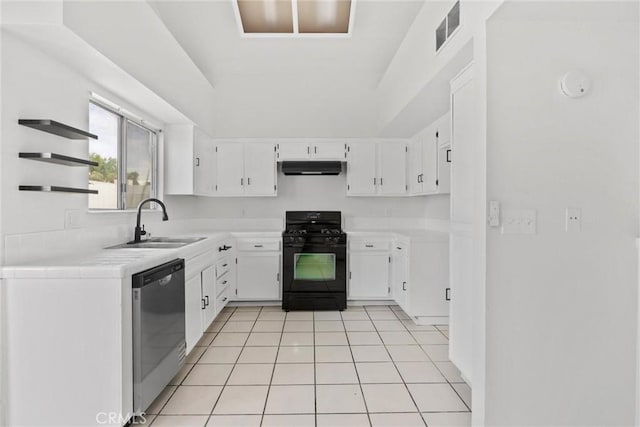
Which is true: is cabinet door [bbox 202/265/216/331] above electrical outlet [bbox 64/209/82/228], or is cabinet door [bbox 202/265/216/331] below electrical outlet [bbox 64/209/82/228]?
below

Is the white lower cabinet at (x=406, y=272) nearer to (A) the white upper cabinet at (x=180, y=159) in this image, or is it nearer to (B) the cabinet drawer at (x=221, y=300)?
(B) the cabinet drawer at (x=221, y=300)

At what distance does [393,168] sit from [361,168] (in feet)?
1.37

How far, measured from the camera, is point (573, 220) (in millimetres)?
1687

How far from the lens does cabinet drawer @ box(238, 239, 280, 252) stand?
13.0 feet

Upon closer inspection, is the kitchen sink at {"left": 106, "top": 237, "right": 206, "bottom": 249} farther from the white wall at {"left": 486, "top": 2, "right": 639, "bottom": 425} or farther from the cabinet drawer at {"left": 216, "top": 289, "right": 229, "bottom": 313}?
the white wall at {"left": 486, "top": 2, "right": 639, "bottom": 425}

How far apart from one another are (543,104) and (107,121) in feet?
9.84

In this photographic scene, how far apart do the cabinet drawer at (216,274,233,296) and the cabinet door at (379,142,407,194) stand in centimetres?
218

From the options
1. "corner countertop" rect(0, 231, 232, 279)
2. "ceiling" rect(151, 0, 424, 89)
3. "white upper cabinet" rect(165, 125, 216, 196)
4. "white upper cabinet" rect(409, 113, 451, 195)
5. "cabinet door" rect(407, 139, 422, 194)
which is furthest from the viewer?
"cabinet door" rect(407, 139, 422, 194)

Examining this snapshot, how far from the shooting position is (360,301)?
409 cm

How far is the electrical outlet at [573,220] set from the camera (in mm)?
1685

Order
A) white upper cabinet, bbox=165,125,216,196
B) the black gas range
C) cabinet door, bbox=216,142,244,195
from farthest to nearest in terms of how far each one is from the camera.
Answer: cabinet door, bbox=216,142,244,195 → the black gas range → white upper cabinet, bbox=165,125,216,196

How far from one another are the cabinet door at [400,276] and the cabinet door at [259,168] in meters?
1.73

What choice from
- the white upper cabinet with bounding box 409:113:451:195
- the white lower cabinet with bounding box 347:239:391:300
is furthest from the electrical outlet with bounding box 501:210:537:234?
the white lower cabinet with bounding box 347:239:391:300

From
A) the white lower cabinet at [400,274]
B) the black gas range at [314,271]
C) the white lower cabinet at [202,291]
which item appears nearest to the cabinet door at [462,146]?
the white lower cabinet at [400,274]
